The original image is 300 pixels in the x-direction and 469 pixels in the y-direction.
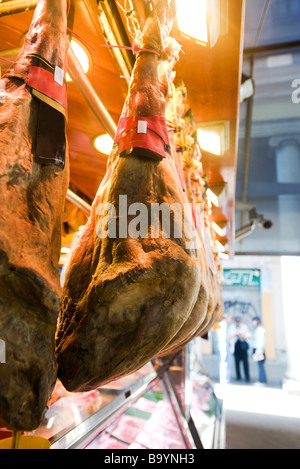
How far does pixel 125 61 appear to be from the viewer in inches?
66.8

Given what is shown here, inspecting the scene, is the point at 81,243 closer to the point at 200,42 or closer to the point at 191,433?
the point at 200,42

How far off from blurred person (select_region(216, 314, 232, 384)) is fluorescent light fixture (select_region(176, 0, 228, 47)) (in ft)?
38.1

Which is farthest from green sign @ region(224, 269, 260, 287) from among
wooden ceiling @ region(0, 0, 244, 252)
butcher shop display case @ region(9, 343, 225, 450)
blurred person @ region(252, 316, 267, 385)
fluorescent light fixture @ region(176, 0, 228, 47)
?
fluorescent light fixture @ region(176, 0, 228, 47)

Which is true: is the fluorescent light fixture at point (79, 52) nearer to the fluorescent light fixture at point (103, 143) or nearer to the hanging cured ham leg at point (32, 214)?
the fluorescent light fixture at point (103, 143)

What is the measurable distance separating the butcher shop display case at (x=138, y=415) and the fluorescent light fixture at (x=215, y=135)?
7.49 feet

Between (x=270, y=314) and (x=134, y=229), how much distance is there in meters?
13.3

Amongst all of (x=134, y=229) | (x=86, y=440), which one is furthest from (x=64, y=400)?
(x=134, y=229)

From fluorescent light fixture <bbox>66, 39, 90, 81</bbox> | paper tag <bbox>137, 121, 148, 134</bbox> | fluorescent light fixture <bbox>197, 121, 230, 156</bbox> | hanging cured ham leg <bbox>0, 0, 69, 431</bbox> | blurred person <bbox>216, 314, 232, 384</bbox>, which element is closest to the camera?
hanging cured ham leg <bbox>0, 0, 69, 431</bbox>

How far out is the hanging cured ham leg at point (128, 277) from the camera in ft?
2.64

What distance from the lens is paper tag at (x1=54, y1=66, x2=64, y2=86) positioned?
2.83ft

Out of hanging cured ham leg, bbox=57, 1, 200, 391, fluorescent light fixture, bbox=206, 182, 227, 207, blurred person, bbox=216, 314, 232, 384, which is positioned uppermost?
fluorescent light fixture, bbox=206, 182, 227, 207

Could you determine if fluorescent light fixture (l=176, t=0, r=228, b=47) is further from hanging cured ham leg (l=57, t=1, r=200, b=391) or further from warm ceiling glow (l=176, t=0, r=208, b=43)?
hanging cured ham leg (l=57, t=1, r=200, b=391)

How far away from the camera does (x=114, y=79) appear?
6.63 ft

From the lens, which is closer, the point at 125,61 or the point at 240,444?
the point at 125,61
